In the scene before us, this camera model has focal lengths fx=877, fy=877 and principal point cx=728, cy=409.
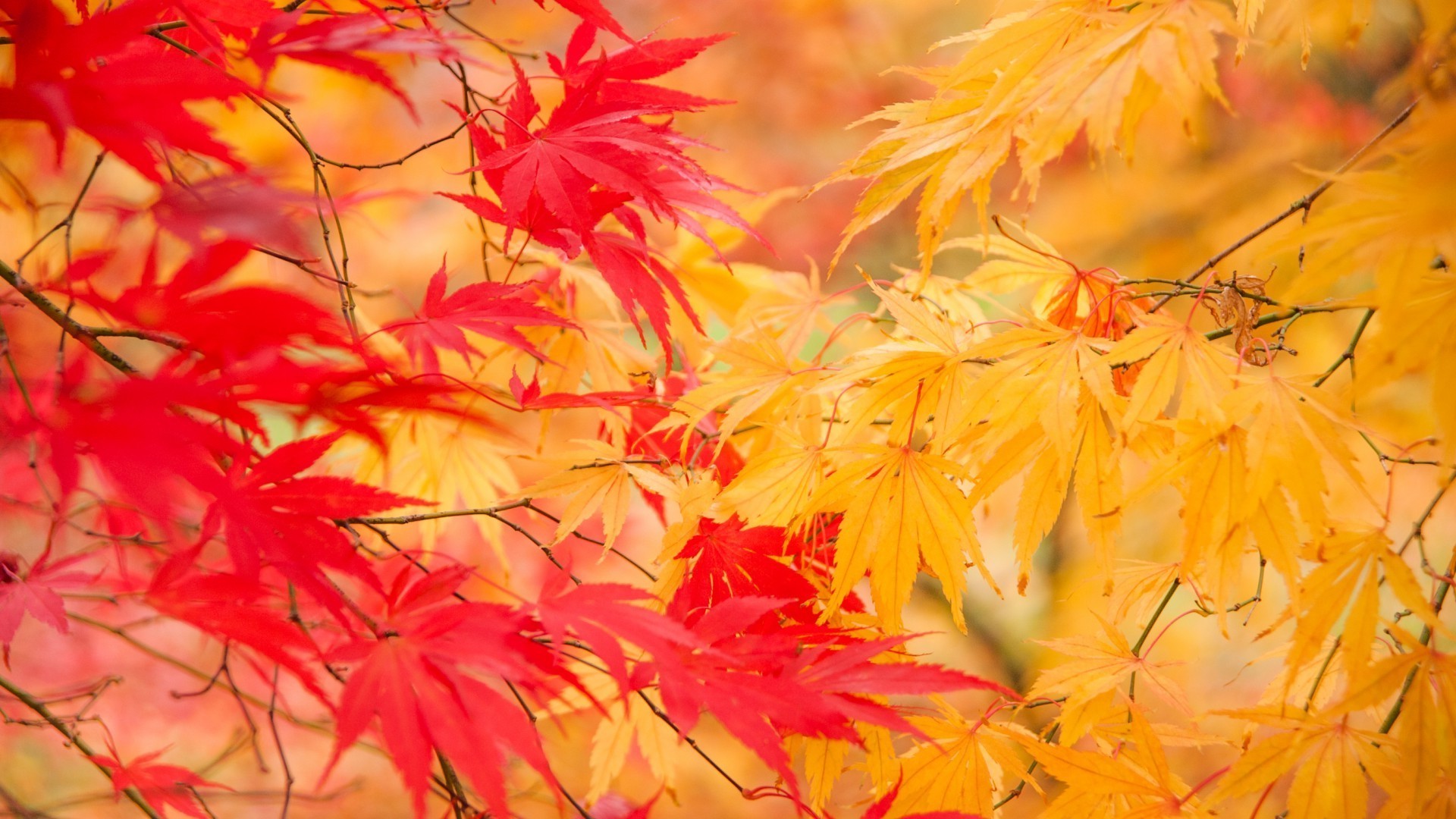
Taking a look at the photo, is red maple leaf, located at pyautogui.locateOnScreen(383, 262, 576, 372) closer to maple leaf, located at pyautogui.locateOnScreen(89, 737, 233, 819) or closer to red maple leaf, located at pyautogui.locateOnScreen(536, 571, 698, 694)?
red maple leaf, located at pyautogui.locateOnScreen(536, 571, 698, 694)

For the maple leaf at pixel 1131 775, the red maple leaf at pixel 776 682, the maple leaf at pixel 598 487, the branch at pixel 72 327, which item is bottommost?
the maple leaf at pixel 1131 775

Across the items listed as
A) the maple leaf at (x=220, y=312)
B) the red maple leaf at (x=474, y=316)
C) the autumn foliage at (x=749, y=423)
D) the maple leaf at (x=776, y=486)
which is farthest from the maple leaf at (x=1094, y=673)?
the maple leaf at (x=220, y=312)

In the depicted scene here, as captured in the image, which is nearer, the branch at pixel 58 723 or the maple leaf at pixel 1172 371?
the maple leaf at pixel 1172 371

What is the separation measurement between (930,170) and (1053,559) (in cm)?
202

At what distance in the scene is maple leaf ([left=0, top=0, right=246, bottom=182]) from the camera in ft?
1.59

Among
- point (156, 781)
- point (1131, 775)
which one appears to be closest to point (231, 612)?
point (156, 781)

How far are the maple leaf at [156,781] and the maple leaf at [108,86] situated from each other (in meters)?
0.60

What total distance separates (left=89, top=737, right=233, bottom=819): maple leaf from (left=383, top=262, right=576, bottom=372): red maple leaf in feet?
1.61

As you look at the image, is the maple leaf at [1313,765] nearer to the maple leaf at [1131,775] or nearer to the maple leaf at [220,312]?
the maple leaf at [1131,775]

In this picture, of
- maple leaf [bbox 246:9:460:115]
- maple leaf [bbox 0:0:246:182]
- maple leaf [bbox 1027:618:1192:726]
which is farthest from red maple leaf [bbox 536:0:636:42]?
maple leaf [bbox 1027:618:1192:726]

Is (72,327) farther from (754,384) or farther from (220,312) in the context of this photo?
(754,384)

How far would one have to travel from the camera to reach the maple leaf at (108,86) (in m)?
0.48

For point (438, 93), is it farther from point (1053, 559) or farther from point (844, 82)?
point (1053, 559)

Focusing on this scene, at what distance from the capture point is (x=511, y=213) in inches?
26.4
